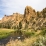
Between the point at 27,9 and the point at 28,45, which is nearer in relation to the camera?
the point at 28,45

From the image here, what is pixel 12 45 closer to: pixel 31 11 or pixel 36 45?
pixel 36 45

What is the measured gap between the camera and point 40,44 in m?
13.6

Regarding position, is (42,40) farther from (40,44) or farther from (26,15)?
(26,15)

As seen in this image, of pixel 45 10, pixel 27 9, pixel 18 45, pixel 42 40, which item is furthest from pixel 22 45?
pixel 27 9

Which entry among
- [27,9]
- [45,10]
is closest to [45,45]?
[45,10]

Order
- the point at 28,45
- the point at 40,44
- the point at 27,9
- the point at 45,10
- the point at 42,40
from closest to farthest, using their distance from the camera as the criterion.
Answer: the point at 40,44 → the point at 42,40 → the point at 28,45 → the point at 45,10 → the point at 27,9

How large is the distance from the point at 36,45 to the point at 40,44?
386 mm

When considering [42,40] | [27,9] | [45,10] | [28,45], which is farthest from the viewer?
[27,9]

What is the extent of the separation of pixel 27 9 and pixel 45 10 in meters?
47.5

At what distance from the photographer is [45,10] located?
422ft

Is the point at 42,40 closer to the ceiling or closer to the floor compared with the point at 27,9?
closer to the floor

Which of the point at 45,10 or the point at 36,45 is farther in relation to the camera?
the point at 45,10

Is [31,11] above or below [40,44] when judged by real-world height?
above

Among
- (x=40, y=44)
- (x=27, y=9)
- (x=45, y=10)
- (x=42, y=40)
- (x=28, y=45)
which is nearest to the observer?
(x=40, y=44)
